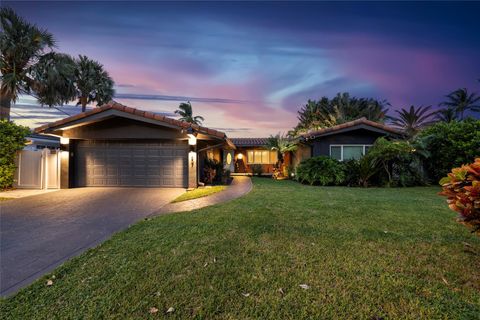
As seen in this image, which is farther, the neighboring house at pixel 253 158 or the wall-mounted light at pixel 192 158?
the neighboring house at pixel 253 158

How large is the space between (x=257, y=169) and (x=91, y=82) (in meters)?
17.5

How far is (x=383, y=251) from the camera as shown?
10.9 feet

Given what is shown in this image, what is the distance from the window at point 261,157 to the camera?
73.6 feet

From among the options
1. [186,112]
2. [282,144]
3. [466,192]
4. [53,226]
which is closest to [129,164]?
[53,226]

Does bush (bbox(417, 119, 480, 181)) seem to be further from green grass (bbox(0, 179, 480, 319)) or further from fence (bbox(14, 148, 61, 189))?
fence (bbox(14, 148, 61, 189))

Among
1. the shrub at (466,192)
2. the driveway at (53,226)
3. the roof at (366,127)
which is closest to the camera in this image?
the shrub at (466,192)

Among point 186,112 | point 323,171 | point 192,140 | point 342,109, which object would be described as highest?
point 186,112

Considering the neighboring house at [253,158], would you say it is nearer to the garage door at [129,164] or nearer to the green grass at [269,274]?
the garage door at [129,164]

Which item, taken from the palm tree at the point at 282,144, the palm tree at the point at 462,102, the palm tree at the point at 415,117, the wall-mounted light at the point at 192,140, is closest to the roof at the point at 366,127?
the palm tree at the point at 282,144

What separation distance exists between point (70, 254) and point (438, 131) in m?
16.1

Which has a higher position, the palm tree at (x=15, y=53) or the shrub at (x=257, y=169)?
the palm tree at (x=15, y=53)

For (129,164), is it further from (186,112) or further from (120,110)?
(186,112)

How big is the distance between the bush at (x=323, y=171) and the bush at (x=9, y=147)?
541 inches

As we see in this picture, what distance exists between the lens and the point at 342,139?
12844 millimetres
